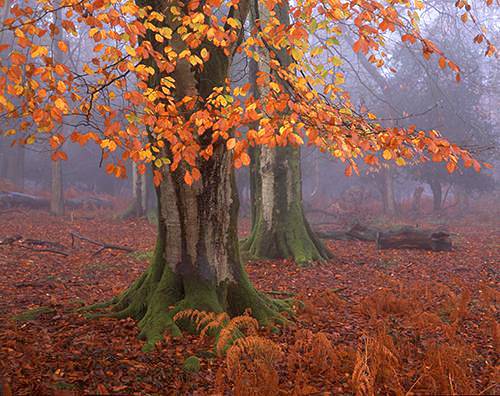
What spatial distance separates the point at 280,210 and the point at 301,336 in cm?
633

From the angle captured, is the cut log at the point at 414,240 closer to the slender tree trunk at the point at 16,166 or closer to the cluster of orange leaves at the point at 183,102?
the cluster of orange leaves at the point at 183,102

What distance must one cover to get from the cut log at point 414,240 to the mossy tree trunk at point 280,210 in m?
2.62

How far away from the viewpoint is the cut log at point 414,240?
517 inches

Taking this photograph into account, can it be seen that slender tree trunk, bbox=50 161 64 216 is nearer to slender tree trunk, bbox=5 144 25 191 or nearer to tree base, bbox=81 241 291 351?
slender tree trunk, bbox=5 144 25 191

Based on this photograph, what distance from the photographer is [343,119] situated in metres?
5.93

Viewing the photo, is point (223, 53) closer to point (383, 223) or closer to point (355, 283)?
point (355, 283)

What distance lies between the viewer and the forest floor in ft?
13.5

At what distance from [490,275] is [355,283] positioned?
3144mm

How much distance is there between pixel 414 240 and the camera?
1336 cm

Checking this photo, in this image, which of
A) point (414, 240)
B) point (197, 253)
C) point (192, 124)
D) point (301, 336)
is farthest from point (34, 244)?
point (414, 240)

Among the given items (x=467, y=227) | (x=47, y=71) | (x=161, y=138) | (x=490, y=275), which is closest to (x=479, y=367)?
(x=161, y=138)

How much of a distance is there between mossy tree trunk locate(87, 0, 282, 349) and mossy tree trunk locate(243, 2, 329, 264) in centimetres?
539

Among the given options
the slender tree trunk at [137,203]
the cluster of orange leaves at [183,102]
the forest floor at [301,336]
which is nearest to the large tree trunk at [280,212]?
the forest floor at [301,336]

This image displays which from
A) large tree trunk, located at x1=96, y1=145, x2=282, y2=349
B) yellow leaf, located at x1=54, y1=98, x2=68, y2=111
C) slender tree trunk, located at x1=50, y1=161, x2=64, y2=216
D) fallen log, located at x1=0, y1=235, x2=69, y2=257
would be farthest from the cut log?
slender tree trunk, located at x1=50, y1=161, x2=64, y2=216
